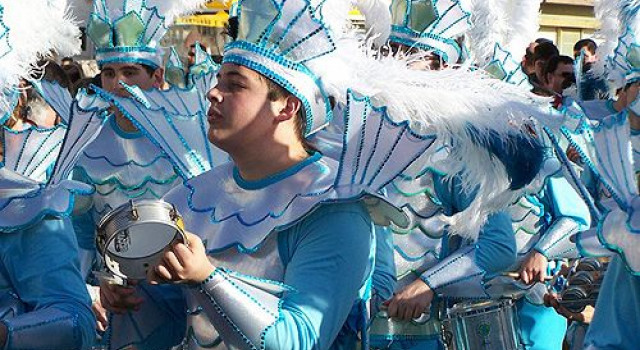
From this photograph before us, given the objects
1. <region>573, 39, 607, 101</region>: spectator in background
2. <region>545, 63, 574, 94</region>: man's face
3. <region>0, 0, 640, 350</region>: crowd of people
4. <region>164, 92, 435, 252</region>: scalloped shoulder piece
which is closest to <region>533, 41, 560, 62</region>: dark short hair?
<region>545, 63, 574, 94</region>: man's face

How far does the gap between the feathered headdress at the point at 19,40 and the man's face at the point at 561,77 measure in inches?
219

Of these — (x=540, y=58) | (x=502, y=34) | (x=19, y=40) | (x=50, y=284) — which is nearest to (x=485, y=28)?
(x=502, y=34)

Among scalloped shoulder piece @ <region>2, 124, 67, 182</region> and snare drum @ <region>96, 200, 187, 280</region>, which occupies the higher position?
scalloped shoulder piece @ <region>2, 124, 67, 182</region>

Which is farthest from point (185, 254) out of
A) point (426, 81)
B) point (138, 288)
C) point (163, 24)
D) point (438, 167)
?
point (163, 24)

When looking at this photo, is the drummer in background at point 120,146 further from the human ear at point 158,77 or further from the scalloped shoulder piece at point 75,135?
the scalloped shoulder piece at point 75,135

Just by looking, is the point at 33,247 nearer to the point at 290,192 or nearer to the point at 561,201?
the point at 290,192

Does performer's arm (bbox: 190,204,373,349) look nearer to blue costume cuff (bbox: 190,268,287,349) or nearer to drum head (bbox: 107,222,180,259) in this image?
blue costume cuff (bbox: 190,268,287,349)

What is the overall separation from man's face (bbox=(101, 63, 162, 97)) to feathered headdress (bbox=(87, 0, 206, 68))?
26 mm

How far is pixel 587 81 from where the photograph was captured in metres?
8.37

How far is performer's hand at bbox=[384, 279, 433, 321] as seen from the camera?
5.40m

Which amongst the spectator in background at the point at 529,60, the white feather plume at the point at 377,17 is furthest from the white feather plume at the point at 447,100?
the spectator in background at the point at 529,60

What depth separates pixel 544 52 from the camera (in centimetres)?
1032

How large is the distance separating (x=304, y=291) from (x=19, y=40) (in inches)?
50.0

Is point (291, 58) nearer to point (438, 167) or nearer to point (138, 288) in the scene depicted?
point (138, 288)
